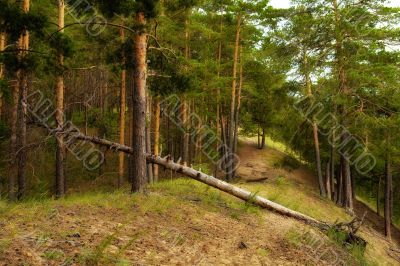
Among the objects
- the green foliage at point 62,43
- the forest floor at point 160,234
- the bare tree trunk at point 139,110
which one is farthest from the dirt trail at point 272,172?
the green foliage at point 62,43

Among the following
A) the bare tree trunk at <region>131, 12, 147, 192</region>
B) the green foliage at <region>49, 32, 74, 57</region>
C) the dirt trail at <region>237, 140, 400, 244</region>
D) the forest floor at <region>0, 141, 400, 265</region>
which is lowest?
the dirt trail at <region>237, 140, 400, 244</region>

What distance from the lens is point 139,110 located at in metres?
9.68

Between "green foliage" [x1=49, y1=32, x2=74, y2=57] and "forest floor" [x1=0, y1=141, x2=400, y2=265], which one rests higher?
"green foliage" [x1=49, y1=32, x2=74, y2=57]

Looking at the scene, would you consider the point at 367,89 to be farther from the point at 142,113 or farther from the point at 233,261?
the point at 233,261

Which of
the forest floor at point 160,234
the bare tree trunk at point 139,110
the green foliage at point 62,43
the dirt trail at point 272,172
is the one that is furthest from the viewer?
the dirt trail at point 272,172

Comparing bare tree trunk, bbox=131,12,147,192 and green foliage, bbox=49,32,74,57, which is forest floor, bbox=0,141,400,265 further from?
green foliage, bbox=49,32,74,57

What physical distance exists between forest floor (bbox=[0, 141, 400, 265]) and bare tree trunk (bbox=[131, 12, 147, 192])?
67 cm

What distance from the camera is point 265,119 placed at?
31.2 metres

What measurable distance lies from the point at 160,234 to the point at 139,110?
4.09 meters

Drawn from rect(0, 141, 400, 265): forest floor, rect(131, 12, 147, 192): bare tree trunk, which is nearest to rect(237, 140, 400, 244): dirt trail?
rect(0, 141, 400, 265): forest floor

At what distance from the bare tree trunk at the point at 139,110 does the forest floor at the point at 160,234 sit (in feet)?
2.21

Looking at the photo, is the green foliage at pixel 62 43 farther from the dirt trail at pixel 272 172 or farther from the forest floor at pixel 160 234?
the dirt trail at pixel 272 172

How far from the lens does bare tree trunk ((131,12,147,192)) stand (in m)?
9.70

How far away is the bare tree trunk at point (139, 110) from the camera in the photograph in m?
9.70
